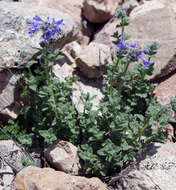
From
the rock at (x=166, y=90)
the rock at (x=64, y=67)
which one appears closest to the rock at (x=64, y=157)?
the rock at (x=64, y=67)

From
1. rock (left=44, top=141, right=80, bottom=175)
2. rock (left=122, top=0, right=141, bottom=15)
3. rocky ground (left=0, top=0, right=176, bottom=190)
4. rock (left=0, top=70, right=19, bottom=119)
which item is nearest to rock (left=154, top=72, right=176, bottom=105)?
rocky ground (left=0, top=0, right=176, bottom=190)

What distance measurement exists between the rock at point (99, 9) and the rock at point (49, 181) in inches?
173

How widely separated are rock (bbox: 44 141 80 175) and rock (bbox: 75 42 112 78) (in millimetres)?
1668

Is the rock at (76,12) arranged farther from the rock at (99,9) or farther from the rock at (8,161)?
the rock at (8,161)

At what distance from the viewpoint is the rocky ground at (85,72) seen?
4.11m

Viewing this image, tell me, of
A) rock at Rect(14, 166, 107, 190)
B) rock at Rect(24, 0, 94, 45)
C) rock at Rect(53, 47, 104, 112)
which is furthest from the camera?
rock at Rect(24, 0, 94, 45)

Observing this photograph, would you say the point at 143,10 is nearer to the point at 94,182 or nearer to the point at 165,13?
the point at 165,13

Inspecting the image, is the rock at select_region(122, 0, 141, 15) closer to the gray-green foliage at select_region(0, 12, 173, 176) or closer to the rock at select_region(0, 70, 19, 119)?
the gray-green foliage at select_region(0, 12, 173, 176)

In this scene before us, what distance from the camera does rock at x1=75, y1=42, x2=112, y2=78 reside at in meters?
5.63

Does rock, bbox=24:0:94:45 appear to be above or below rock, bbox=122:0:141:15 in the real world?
below

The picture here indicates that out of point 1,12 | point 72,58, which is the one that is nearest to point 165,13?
point 72,58

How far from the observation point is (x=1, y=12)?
528cm

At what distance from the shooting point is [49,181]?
12.4 ft

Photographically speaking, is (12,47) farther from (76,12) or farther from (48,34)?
(76,12)
